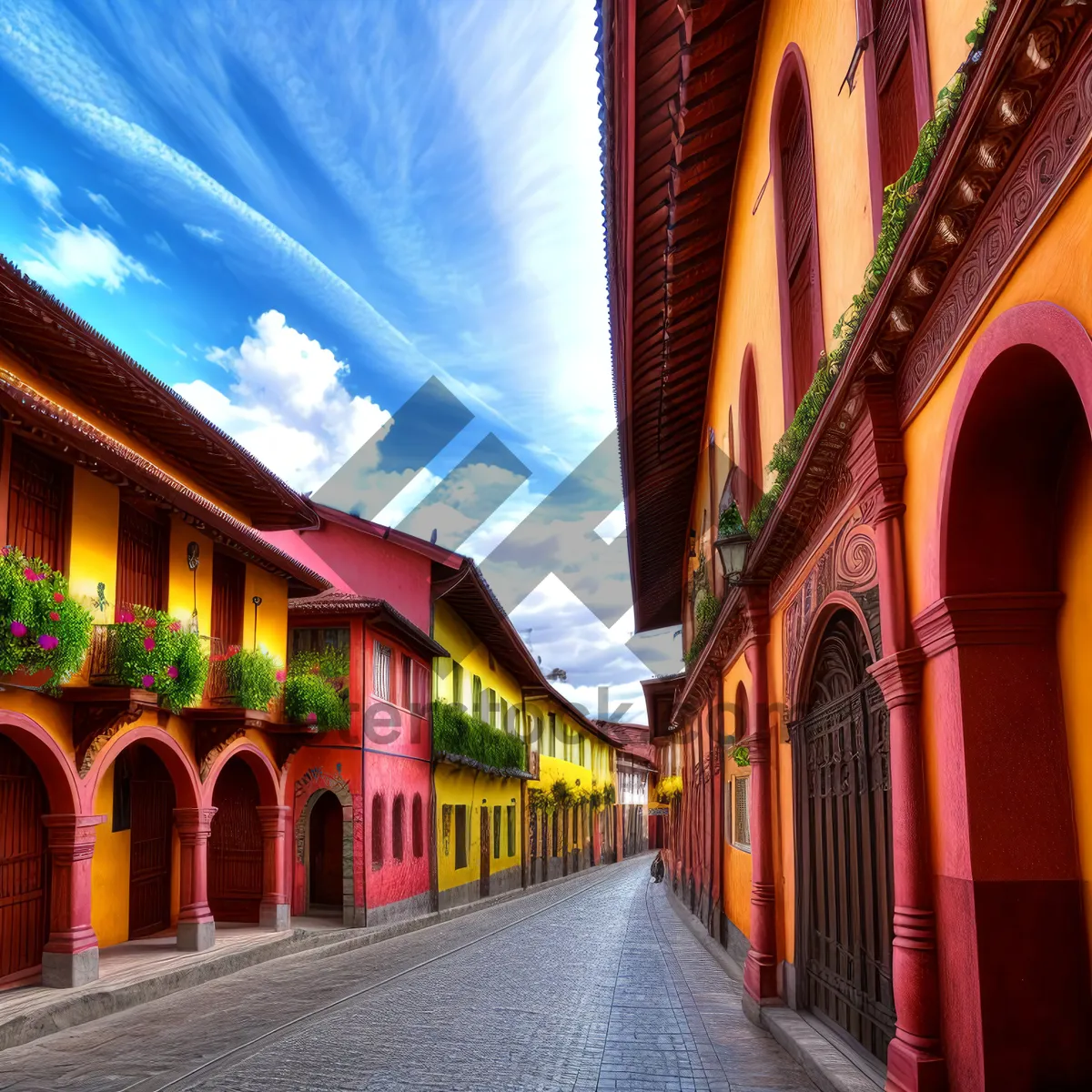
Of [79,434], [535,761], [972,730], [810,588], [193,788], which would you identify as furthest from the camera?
[535,761]

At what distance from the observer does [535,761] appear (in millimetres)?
38062

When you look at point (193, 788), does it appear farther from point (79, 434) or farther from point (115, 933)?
point (79, 434)

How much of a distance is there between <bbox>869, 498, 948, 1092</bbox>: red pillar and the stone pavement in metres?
2.21

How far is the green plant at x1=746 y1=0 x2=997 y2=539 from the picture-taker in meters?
4.13

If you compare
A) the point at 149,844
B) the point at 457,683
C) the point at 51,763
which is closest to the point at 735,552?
the point at 51,763

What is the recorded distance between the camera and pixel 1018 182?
3930mm

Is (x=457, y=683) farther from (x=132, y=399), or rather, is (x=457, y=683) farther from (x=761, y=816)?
(x=761, y=816)

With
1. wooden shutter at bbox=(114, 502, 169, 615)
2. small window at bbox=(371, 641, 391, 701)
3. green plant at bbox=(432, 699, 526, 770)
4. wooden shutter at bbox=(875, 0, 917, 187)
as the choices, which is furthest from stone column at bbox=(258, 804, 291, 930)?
wooden shutter at bbox=(875, 0, 917, 187)

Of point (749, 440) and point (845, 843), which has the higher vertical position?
point (749, 440)

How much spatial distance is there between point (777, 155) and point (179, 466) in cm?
1048

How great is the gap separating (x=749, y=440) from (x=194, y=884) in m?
9.37

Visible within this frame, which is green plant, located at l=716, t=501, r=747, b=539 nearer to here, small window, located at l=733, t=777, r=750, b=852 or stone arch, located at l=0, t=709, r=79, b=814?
small window, located at l=733, t=777, r=750, b=852

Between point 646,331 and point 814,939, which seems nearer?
point 814,939

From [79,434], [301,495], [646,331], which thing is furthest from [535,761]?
[79,434]
